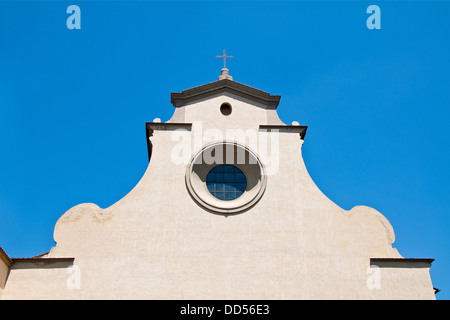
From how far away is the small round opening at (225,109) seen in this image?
1577 cm

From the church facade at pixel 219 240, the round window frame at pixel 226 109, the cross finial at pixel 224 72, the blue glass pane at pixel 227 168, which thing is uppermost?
the cross finial at pixel 224 72

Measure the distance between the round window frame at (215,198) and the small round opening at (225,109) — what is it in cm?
121

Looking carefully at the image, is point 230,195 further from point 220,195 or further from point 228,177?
point 228,177

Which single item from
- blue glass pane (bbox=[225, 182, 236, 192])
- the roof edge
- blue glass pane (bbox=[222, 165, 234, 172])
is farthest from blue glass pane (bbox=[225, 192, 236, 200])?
the roof edge

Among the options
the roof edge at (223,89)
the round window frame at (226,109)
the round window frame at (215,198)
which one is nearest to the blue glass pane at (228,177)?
the round window frame at (215,198)

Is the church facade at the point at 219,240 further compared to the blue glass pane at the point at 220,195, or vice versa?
the blue glass pane at the point at 220,195

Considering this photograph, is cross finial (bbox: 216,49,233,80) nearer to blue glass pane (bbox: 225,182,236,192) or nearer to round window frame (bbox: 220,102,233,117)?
round window frame (bbox: 220,102,233,117)

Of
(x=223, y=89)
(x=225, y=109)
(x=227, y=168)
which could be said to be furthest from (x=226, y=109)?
(x=227, y=168)

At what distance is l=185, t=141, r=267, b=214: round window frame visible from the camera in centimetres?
1385

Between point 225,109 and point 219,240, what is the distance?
4.49 m

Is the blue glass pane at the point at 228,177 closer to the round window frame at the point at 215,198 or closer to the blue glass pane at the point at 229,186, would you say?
the blue glass pane at the point at 229,186

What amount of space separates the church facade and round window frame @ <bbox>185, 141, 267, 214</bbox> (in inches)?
1.3
